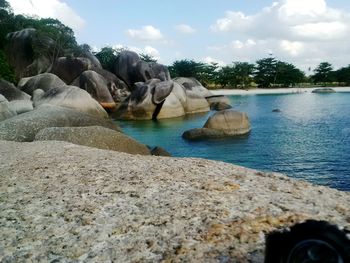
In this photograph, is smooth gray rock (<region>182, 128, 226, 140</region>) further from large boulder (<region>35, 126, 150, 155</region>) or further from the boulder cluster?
large boulder (<region>35, 126, 150, 155</region>)

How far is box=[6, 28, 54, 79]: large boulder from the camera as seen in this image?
38562 millimetres

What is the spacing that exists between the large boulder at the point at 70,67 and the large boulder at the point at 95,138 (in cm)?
2832

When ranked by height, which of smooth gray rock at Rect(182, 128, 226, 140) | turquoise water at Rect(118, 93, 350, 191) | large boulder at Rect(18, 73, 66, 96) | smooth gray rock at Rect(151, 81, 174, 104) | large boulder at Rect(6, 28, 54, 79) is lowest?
turquoise water at Rect(118, 93, 350, 191)

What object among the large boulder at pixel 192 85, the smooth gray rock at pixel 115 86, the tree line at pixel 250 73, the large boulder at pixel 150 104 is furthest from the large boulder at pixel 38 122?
the tree line at pixel 250 73

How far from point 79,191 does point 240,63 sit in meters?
70.1

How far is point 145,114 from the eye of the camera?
28.2 metres

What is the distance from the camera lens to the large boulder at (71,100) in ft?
75.8

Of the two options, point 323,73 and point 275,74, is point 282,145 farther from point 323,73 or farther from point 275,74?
point 323,73

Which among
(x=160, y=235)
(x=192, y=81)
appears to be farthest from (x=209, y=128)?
(x=192, y=81)

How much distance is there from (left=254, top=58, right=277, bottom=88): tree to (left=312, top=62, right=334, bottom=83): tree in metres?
11.3

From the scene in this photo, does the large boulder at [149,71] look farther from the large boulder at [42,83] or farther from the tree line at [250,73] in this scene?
the tree line at [250,73]

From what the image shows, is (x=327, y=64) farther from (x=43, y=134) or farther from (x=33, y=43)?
(x=43, y=134)

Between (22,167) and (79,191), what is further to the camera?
(22,167)

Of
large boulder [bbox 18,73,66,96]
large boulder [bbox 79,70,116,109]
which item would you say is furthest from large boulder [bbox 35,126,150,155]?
large boulder [bbox 79,70,116,109]
